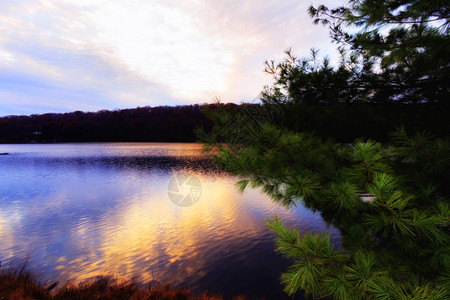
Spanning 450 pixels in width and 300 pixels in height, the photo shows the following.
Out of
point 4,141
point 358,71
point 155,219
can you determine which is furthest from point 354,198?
point 4,141

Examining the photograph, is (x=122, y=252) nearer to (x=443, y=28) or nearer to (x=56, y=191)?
(x=443, y=28)

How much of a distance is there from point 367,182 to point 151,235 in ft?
34.9

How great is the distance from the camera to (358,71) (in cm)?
436

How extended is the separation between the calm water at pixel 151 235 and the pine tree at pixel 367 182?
76cm

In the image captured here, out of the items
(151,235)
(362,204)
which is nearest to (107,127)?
(151,235)

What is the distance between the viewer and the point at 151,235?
35.4ft

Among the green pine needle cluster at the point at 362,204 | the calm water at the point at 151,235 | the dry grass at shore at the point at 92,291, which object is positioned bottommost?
the calm water at the point at 151,235

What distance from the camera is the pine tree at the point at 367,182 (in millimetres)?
1805

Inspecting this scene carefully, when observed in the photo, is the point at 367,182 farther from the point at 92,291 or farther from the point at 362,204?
the point at 92,291

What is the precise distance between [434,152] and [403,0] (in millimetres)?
1791

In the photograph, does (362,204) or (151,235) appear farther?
(151,235)

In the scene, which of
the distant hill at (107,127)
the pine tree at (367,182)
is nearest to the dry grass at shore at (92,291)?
the pine tree at (367,182)

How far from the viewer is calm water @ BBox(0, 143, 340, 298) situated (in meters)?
7.41

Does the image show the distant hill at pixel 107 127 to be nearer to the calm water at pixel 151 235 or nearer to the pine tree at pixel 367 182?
the calm water at pixel 151 235
